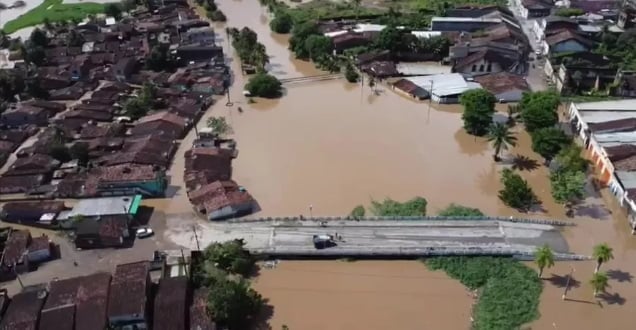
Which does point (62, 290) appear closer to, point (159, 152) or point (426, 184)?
point (159, 152)

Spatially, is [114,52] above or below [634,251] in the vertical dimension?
above

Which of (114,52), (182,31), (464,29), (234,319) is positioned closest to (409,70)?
(464,29)

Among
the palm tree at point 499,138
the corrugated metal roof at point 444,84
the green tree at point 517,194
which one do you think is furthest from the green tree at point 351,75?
the green tree at point 517,194

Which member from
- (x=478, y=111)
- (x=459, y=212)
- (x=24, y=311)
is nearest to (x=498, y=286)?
(x=459, y=212)

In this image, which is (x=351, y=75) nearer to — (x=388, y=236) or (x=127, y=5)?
(x=388, y=236)

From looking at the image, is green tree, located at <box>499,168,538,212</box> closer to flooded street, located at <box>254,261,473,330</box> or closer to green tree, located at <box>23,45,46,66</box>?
flooded street, located at <box>254,261,473,330</box>
